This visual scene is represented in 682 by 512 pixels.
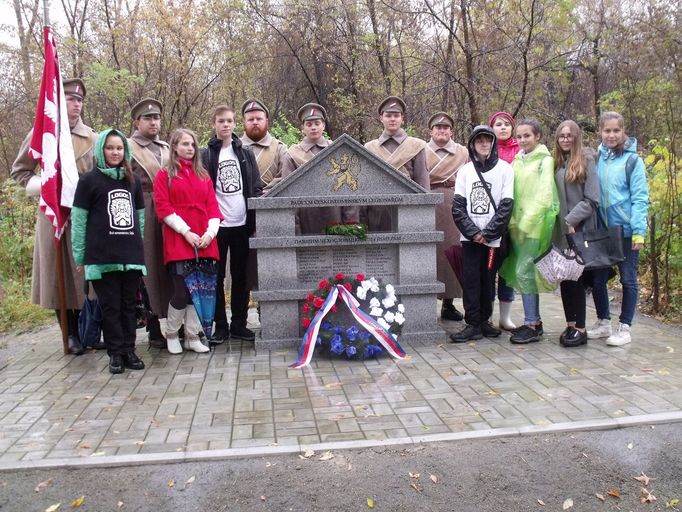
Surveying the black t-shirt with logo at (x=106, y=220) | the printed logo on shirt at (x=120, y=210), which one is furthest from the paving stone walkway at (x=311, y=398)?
the printed logo on shirt at (x=120, y=210)

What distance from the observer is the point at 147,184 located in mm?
5664

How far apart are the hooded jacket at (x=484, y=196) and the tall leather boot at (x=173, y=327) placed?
105 inches

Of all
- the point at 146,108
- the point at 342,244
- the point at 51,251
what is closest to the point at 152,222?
the point at 51,251

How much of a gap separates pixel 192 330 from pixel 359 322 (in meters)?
1.55

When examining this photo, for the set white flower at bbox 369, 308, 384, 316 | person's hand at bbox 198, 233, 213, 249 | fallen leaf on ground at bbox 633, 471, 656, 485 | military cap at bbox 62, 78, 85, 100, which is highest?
military cap at bbox 62, 78, 85, 100

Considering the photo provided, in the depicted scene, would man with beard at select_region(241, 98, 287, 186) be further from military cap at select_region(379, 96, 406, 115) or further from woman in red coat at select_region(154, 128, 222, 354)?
military cap at select_region(379, 96, 406, 115)

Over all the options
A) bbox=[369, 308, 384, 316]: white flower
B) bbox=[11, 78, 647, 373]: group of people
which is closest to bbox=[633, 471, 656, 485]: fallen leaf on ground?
bbox=[11, 78, 647, 373]: group of people

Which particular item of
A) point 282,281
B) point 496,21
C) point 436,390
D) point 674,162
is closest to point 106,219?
point 282,281

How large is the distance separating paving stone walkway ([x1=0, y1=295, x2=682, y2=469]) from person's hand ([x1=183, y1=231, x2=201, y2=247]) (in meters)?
1.01

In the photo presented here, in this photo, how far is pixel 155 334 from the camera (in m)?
5.93

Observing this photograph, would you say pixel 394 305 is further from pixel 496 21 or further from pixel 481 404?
pixel 496 21

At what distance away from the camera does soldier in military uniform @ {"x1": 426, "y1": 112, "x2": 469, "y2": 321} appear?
21.7 feet

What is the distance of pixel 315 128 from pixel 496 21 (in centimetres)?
607

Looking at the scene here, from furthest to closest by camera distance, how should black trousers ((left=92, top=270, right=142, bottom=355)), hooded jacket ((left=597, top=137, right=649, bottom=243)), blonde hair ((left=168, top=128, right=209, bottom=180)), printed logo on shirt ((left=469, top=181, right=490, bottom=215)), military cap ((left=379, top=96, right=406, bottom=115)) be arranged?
military cap ((left=379, top=96, right=406, bottom=115))
printed logo on shirt ((left=469, top=181, right=490, bottom=215))
blonde hair ((left=168, top=128, right=209, bottom=180))
hooded jacket ((left=597, top=137, right=649, bottom=243))
black trousers ((left=92, top=270, right=142, bottom=355))
